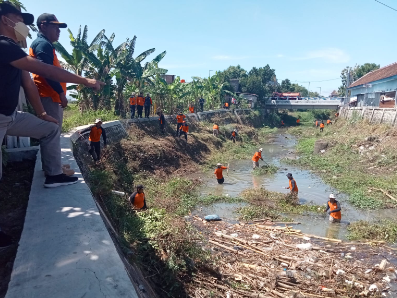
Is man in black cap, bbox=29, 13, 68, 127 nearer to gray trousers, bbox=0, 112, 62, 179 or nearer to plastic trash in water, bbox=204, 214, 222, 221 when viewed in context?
gray trousers, bbox=0, 112, 62, 179

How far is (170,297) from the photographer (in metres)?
3.85

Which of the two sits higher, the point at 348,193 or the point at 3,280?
the point at 3,280

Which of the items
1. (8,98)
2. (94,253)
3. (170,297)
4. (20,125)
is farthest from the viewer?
(170,297)

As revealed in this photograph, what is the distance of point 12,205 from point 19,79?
5.92 feet

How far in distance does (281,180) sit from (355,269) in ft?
26.3

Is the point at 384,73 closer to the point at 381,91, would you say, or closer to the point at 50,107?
the point at 381,91

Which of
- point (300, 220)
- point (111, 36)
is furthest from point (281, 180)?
point (111, 36)

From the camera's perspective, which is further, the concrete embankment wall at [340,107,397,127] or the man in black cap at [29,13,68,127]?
the concrete embankment wall at [340,107,397,127]

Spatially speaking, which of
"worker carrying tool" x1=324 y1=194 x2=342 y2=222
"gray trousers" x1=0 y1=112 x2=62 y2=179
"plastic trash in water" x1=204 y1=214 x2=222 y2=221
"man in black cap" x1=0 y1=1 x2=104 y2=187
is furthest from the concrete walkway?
"worker carrying tool" x1=324 y1=194 x2=342 y2=222

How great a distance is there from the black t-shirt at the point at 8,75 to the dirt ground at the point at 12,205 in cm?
125

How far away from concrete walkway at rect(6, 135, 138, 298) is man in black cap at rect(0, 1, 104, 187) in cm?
78

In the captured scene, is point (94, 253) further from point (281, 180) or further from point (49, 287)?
point (281, 180)

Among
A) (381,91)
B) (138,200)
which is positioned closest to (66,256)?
(138,200)

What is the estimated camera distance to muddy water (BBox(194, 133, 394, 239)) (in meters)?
8.44
